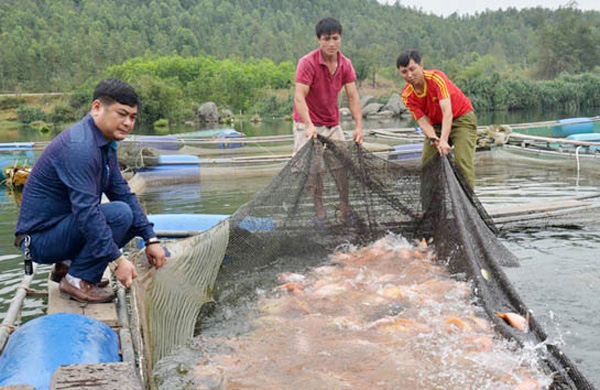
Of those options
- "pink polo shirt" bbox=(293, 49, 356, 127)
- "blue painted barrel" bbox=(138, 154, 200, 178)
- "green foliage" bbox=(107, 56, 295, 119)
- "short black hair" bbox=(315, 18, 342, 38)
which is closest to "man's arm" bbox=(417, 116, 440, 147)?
"pink polo shirt" bbox=(293, 49, 356, 127)

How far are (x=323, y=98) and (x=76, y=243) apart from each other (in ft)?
10.2

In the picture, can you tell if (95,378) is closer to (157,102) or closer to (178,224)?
(178,224)

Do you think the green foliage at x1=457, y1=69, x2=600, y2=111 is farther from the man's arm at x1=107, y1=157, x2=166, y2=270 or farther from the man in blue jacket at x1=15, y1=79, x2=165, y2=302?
the man in blue jacket at x1=15, y1=79, x2=165, y2=302

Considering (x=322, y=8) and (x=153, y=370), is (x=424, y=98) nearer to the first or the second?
(x=153, y=370)

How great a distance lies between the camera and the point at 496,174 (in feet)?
40.3

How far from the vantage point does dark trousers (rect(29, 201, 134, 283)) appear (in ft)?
11.1

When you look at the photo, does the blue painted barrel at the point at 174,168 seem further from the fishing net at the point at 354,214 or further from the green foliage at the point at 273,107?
the green foliage at the point at 273,107

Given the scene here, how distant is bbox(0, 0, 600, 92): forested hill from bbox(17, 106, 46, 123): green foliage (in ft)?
47.9

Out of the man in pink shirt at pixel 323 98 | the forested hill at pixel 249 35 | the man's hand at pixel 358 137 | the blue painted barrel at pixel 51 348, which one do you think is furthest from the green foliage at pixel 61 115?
the blue painted barrel at pixel 51 348

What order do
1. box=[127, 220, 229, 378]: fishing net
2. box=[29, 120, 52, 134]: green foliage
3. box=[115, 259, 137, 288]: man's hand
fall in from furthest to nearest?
box=[29, 120, 52, 134]: green foliage < box=[127, 220, 229, 378]: fishing net < box=[115, 259, 137, 288]: man's hand

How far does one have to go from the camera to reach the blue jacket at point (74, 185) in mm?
3178

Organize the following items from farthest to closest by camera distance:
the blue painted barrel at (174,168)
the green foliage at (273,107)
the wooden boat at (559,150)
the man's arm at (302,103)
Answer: the green foliage at (273,107), the blue painted barrel at (174,168), the wooden boat at (559,150), the man's arm at (302,103)

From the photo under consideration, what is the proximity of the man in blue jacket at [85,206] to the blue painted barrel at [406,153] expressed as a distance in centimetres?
954

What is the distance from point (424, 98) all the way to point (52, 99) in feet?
192
